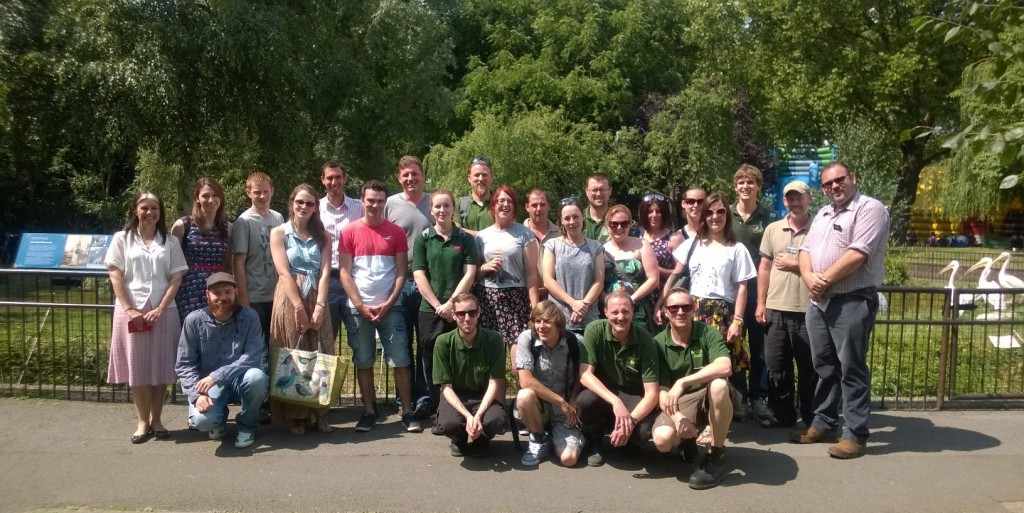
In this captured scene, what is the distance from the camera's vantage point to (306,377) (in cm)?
647

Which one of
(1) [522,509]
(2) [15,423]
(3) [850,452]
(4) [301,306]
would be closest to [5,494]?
(2) [15,423]

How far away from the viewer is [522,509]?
5242mm

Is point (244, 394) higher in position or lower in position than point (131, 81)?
lower

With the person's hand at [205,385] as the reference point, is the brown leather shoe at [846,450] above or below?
below

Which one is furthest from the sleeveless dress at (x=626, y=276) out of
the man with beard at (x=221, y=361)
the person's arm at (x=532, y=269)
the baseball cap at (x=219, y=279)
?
the baseball cap at (x=219, y=279)

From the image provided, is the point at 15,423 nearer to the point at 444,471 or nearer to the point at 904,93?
the point at 444,471

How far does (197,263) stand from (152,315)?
56cm

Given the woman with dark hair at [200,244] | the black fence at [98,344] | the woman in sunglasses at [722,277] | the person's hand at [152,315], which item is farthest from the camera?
the black fence at [98,344]

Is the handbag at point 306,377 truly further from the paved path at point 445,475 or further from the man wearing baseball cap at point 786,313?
the man wearing baseball cap at point 786,313

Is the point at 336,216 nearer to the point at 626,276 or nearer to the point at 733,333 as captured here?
the point at 626,276

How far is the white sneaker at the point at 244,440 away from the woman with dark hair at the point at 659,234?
3.24 m

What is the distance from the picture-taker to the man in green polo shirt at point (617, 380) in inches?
228

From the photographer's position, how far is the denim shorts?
6.81 meters

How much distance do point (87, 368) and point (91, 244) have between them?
877 centimetres
